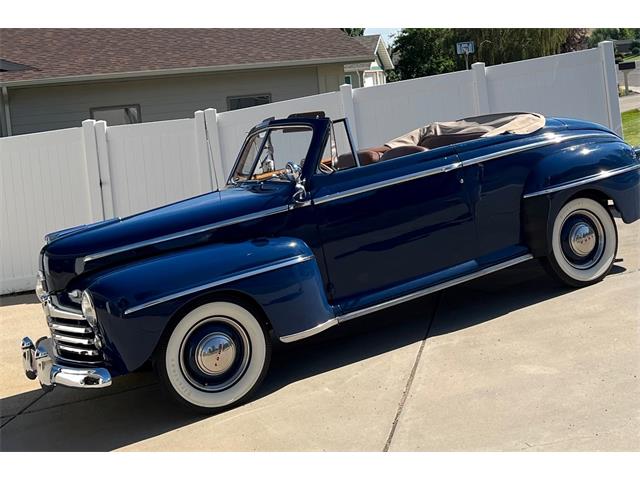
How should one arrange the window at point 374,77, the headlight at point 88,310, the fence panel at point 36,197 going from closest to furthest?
the headlight at point 88,310 < the fence panel at point 36,197 < the window at point 374,77

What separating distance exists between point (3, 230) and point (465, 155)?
6155 mm

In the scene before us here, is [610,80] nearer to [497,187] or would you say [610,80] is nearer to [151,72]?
[497,187]

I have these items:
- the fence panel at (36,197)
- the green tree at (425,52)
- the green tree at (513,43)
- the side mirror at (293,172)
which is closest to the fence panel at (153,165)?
the fence panel at (36,197)

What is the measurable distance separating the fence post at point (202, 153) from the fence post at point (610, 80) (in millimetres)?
5245

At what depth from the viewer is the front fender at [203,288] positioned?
14.1 feet

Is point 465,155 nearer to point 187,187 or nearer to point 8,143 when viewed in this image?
point 187,187

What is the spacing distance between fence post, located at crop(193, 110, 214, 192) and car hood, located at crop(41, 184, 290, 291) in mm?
4264

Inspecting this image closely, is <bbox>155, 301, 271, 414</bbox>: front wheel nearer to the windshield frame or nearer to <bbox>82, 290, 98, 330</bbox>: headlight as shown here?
<bbox>82, 290, 98, 330</bbox>: headlight

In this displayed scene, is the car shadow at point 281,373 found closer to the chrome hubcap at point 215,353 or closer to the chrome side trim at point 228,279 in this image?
the chrome hubcap at point 215,353

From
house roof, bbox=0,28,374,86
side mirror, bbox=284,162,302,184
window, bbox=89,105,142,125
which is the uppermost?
house roof, bbox=0,28,374,86

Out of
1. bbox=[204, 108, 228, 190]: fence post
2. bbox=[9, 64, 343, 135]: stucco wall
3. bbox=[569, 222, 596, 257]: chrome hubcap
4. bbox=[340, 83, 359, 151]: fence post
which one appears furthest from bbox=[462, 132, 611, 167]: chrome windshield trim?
bbox=[9, 64, 343, 135]: stucco wall

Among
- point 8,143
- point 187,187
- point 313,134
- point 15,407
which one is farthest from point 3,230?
point 313,134

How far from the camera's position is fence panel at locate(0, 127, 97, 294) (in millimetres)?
8953

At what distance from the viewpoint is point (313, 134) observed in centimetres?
538
